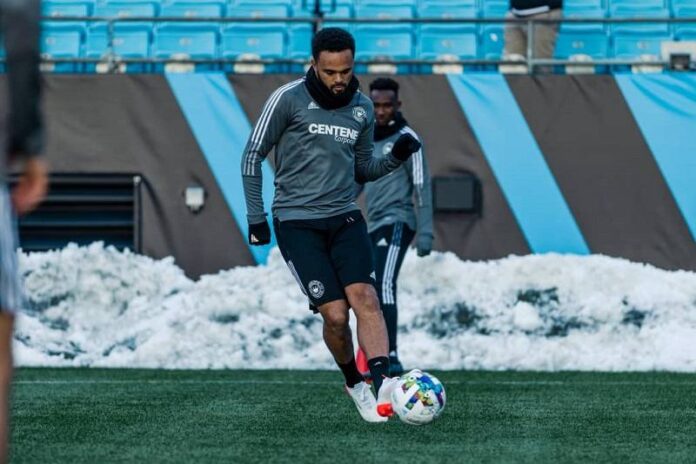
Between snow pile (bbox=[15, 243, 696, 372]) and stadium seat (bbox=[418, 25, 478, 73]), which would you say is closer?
snow pile (bbox=[15, 243, 696, 372])

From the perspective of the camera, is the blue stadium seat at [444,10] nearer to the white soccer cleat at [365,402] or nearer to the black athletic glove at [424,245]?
the black athletic glove at [424,245]

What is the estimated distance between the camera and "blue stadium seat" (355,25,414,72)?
53.1ft

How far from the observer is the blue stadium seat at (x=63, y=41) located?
54.0 feet

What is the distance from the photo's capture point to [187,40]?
1652 cm

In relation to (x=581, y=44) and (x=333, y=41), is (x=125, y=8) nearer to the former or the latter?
(x=581, y=44)

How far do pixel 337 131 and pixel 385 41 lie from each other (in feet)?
27.5

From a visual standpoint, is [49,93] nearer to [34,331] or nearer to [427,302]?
[34,331]

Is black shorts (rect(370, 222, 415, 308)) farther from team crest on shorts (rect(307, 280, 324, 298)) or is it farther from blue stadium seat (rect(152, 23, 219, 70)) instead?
blue stadium seat (rect(152, 23, 219, 70))

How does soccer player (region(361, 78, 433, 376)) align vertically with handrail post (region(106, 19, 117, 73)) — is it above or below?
below

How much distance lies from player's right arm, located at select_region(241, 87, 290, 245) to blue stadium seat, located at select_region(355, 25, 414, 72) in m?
8.14

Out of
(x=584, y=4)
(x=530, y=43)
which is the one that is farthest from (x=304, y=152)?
(x=584, y=4)

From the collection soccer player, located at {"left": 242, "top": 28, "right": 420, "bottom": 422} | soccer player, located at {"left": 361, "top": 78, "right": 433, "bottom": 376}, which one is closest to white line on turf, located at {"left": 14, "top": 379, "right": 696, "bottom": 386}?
soccer player, located at {"left": 361, "top": 78, "right": 433, "bottom": 376}

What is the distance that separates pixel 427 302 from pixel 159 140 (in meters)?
3.34

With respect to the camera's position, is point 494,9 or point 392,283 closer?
point 392,283
